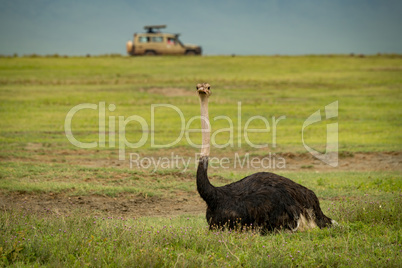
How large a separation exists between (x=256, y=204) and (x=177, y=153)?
32.0 ft

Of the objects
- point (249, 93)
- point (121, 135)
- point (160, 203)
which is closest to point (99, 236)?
point (160, 203)

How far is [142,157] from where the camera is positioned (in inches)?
642

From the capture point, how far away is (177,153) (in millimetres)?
17047

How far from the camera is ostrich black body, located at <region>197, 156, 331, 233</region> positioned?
737cm

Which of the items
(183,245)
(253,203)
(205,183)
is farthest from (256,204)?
(183,245)

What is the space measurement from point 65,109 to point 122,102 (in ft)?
11.4

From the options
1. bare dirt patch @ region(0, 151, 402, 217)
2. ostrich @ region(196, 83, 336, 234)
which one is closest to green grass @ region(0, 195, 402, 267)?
ostrich @ region(196, 83, 336, 234)

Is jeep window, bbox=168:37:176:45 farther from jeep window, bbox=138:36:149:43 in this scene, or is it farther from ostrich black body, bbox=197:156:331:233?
ostrich black body, bbox=197:156:331:233

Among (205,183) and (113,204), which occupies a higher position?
(205,183)

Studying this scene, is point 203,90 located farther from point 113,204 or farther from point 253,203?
point 113,204

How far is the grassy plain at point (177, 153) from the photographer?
6477mm

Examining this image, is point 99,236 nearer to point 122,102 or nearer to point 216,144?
point 216,144

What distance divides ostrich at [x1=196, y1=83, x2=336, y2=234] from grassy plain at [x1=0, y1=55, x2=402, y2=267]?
0.81ft

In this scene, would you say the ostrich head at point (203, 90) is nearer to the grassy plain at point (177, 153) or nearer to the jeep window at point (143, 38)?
the grassy plain at point (177, 153)
